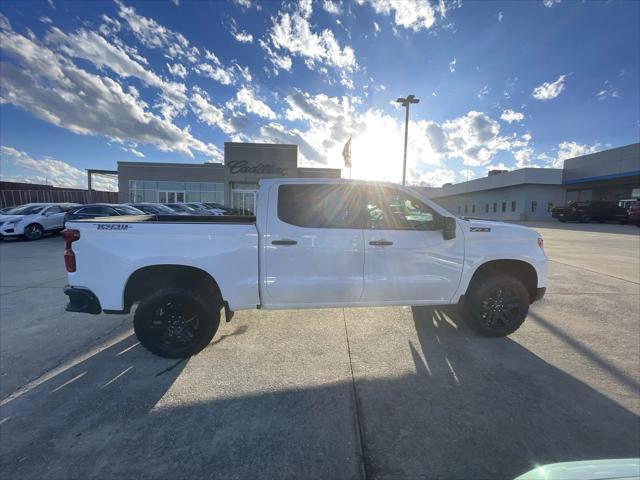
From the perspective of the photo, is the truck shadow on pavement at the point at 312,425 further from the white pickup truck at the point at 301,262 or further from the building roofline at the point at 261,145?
the building roofline at the point at 261,145

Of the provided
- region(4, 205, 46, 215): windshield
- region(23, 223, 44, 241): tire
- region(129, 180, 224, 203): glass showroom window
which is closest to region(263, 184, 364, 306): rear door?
region(23, 223, 44, 241): tire

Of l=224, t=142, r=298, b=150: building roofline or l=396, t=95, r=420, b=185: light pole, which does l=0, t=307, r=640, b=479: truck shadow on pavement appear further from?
l=224, t=142, r=298, b=150: building roofline

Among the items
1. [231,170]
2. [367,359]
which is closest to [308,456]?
[367,359]

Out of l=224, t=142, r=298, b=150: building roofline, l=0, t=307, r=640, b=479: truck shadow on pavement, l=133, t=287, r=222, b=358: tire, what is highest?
l=224, t=142, r=298, b=150: building roofline

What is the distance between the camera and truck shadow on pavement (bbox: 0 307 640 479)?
6.17 feet

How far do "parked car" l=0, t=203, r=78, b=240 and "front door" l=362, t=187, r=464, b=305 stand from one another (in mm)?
16110

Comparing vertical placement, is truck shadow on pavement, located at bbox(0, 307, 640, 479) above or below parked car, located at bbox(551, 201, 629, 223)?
below

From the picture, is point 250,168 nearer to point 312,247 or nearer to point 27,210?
point 27,210

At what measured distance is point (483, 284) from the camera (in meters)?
3.56

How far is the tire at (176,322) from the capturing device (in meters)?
2.99

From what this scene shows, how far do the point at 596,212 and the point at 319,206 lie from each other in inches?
1296

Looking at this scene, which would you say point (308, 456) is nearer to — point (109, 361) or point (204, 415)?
point (204, 415)

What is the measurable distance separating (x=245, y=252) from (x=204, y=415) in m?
1.51

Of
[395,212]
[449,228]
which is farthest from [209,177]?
[449,228]
